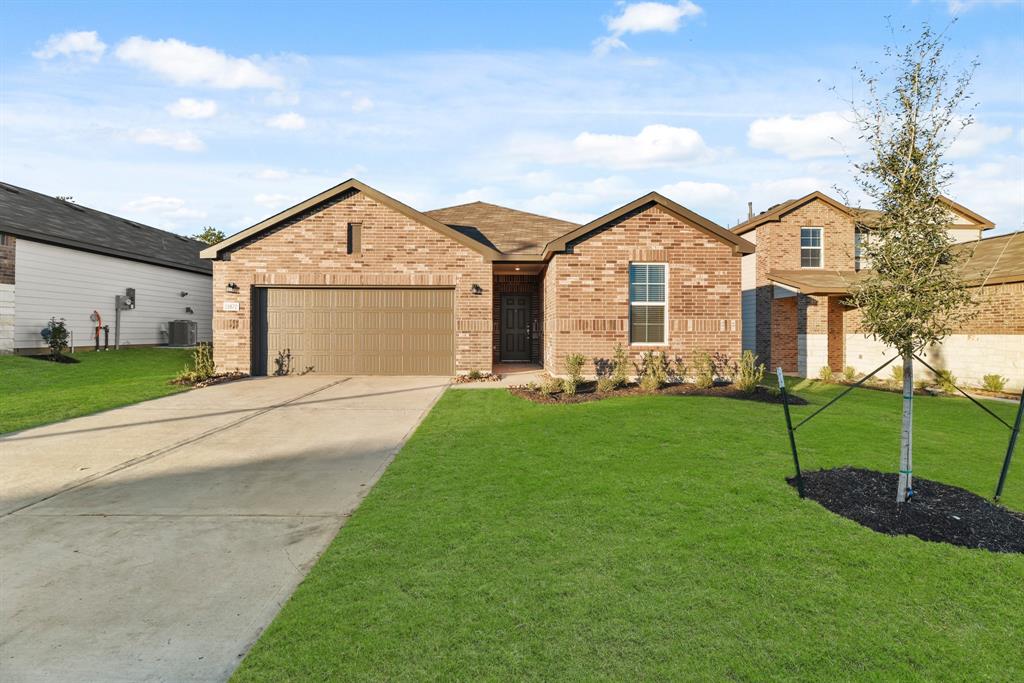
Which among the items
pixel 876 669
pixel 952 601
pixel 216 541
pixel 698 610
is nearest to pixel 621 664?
pixel 698 610

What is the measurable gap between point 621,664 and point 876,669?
1298mm

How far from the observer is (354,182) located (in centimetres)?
1490

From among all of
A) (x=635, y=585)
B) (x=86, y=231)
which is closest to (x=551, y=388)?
(x=635, y=585)

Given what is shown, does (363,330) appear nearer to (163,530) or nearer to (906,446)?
(163,530)

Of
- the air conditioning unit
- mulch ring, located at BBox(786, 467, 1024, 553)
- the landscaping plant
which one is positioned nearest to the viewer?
mulch ring, located at BBox(786, 467, 1024, 553)

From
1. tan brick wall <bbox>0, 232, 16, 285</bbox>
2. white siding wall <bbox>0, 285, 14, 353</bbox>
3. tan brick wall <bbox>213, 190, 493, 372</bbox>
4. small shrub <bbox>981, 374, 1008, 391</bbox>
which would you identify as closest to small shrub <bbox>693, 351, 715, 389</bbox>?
tan brick wall <bbox>213, 190, 493, 372</bbox>

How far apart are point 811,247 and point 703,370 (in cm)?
992

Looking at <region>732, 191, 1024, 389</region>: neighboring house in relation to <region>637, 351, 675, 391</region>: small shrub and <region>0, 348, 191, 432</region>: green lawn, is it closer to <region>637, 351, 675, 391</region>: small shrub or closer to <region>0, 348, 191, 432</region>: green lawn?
<region>637, 351, 675, 391</region>: small shrub

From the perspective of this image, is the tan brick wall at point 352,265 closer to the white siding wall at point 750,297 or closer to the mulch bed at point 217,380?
the mulch bed at point 217,380

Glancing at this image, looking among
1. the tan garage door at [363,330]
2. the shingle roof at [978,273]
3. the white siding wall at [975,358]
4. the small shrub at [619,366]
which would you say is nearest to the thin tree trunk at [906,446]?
the shingle roof at [978,273]

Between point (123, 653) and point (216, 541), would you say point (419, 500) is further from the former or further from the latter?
point (123, 653)

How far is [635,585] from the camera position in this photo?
354 centimetres

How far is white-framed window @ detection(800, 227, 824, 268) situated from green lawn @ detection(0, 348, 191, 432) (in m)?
20.3

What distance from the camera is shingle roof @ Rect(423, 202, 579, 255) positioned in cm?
1686
